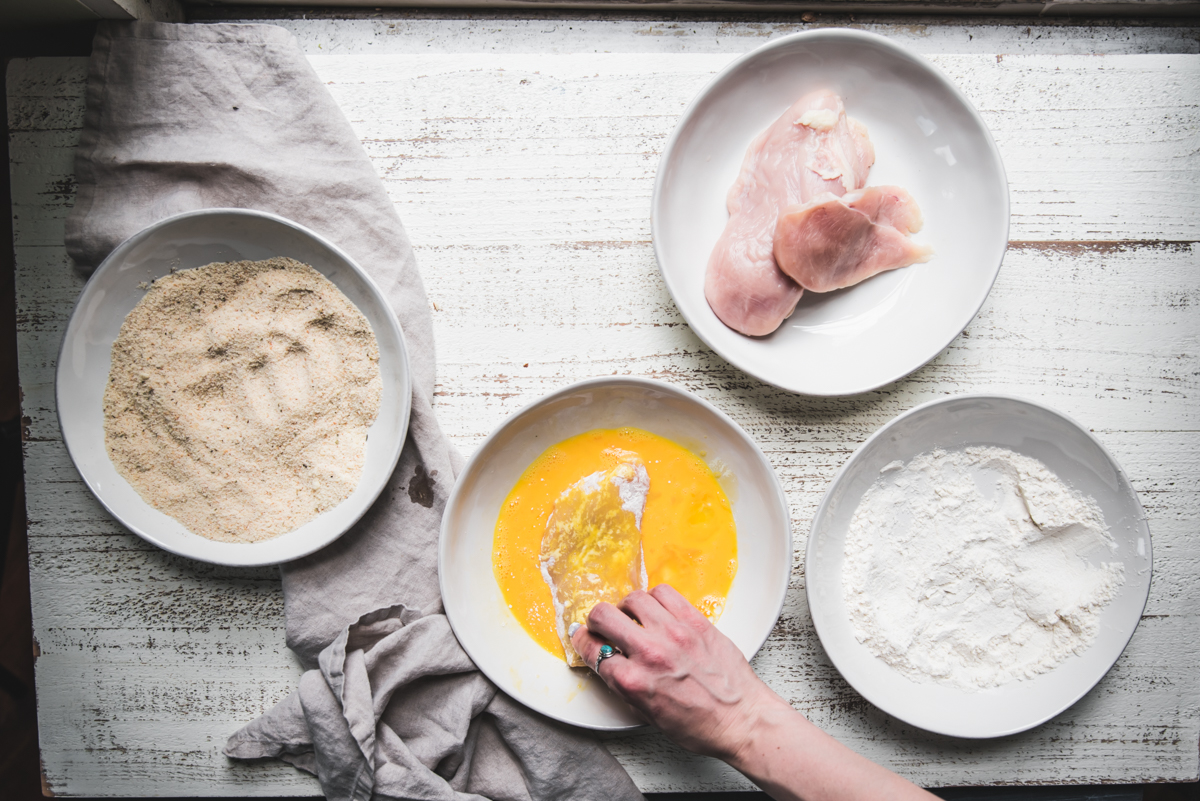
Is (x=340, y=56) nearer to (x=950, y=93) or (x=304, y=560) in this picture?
(x=304, y=560)

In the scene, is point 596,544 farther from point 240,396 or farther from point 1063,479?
point 1063,479

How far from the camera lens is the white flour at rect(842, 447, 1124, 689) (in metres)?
1.31

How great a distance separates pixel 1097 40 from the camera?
1.45m

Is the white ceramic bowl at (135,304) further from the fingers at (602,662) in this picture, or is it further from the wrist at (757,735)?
the wrist at (757,735)

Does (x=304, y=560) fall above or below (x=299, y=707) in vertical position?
above

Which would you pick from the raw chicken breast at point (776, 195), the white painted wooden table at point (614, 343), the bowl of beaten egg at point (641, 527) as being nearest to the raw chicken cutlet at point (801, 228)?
the raw chicken breast at point (776, 195)

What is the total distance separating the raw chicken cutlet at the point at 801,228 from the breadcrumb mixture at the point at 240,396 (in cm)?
72

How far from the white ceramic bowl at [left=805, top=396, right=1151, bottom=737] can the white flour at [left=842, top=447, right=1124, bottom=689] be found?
20mm

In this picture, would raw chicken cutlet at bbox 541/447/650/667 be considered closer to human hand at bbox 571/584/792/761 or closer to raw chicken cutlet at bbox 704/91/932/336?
human hand at bbox 571/584/792/761

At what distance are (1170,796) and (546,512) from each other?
1782 mm

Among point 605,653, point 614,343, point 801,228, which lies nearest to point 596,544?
point 605,653

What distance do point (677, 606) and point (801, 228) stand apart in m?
0.74

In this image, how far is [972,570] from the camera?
4.31ft

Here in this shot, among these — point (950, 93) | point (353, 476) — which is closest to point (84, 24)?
point (353, 476)
